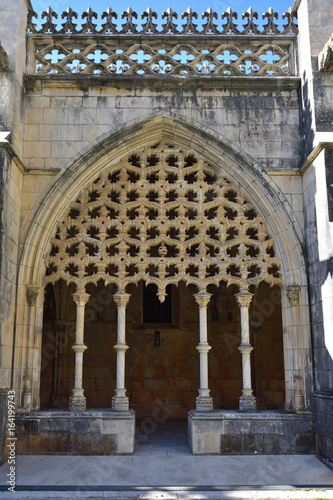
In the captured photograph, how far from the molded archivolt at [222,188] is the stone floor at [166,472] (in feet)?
2.60

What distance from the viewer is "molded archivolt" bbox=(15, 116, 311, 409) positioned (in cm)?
591

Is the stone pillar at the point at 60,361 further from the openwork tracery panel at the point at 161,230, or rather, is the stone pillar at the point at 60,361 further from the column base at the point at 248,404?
the column base at the point at 248,404

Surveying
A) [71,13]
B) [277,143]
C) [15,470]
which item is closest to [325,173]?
[277,143]

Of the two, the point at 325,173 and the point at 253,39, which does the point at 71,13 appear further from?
the point at 325,173

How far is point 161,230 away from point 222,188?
3.23 feet

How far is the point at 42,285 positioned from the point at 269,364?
15.7 ft

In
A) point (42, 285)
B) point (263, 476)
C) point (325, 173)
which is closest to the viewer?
point (263, 476)

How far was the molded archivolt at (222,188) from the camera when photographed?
5906 millimetres

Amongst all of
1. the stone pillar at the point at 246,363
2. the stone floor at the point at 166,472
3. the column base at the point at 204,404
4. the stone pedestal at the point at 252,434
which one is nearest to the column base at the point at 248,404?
the stone pillar at the point at 246,363

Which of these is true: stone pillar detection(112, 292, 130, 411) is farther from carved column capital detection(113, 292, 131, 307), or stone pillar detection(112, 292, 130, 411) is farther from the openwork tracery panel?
the openwork tracery panel

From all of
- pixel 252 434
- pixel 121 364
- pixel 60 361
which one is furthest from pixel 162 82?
pixel 60 361

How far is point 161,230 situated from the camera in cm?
630

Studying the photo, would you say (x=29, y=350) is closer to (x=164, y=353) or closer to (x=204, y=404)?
(x=204, y=404)

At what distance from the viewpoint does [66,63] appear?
262 inches
